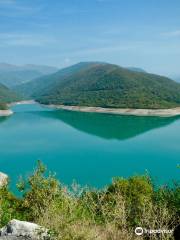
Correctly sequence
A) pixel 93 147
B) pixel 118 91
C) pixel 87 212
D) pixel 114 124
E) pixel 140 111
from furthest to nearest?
pixel 118 91 < pixel 140 111 < pixel 114 124 < pixel 93 147 < pixel 87 212

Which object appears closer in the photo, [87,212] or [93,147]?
[87,212]

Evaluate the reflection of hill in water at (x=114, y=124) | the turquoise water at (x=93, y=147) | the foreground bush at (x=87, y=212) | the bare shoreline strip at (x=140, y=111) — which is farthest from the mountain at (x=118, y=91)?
the foreground bush at (x=87, y=212)

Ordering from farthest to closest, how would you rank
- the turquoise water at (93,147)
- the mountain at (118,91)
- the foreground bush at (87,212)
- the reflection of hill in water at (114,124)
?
the mountain at (118,91) < the reflection of hill in water at (114,124) < the turquoise water at (93,147) < the foreground bush at (87,212)

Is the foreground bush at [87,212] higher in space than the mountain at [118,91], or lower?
lower

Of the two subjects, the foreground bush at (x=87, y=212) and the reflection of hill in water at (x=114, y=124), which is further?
the reflection of hill in water at (x=114, y=124)

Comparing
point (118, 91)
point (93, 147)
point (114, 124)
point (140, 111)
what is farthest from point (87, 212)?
point (118, 91)

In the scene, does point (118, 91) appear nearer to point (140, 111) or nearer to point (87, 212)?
point (140, 111)

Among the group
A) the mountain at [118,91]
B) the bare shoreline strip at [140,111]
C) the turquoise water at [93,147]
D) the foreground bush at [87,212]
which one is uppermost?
the mountain at [118,91]

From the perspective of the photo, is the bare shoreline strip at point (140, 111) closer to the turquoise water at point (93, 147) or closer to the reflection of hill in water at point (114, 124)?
the reflection of hill in water at point (114, 124)
